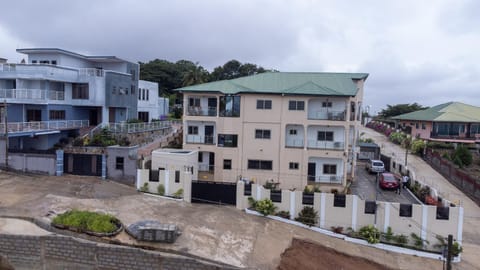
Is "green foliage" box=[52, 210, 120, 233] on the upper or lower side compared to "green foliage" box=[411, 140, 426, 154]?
lower

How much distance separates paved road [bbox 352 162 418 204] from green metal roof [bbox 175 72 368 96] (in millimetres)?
8098

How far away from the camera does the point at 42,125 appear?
29.7 meters

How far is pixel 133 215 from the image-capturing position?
2089 centimetres

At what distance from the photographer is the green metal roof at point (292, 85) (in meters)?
30.0

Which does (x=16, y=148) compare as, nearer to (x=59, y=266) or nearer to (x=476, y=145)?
(x=59, y=266)

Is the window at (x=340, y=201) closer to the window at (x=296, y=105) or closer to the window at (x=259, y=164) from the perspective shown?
the window at (x=259, y=164)

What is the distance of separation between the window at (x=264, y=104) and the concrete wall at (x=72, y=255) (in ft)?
54.0

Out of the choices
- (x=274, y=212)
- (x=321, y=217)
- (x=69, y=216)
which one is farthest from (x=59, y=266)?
(x=321, y=217)

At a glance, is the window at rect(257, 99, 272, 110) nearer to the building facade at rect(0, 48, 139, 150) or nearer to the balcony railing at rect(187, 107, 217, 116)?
the balcony railing at rect(187, 107, 217, 116)

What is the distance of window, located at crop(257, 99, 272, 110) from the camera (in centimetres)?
3059

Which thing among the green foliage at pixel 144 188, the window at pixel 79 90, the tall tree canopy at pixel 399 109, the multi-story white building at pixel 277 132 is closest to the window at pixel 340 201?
the multi-story white building at pixel 277 132

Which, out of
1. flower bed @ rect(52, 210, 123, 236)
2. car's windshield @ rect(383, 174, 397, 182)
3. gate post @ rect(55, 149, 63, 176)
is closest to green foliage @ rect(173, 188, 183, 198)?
flower bed @ rect(52, 210, 123, 236)

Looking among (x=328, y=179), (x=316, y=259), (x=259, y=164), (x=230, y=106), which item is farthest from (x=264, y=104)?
(x=316, y=259)

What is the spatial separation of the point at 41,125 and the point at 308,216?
22470 mm
